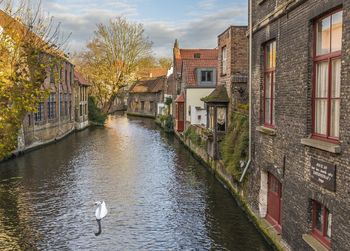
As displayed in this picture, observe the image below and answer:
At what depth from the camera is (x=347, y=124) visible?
6535mm

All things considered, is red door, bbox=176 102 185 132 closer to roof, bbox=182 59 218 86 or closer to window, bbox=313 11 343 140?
roof, bbox=182 59 218 86

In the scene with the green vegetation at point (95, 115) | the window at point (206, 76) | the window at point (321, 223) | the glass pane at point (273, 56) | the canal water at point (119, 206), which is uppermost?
the window at point (206, 76)

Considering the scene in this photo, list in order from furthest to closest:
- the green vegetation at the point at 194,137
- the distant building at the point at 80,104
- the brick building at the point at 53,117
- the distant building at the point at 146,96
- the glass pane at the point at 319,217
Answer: the distant building at the point at 146,96 → the distant building at the point at 80,104 → the brick building at the point at 53,117 → the green vegetation at the point at 194,137 → the glass pane at the point at 319,217

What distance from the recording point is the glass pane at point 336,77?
7.09 m

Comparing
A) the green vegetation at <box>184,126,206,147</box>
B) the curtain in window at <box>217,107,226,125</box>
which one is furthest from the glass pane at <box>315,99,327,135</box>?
the green vegetation at <box>184,126,206,147</box>

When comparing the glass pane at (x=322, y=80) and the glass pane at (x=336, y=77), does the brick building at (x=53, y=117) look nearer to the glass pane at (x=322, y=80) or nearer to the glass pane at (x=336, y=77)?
the glass pane at (x=322, y=80)

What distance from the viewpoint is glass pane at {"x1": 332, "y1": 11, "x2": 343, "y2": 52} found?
6.98 metres

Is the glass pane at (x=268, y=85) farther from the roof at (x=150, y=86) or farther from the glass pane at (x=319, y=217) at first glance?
the roof at (x=150, y=86)

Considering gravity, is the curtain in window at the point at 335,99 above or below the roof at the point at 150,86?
below

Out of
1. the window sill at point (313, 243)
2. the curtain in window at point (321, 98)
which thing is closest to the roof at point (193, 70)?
the curtain in window at point (321, 98)

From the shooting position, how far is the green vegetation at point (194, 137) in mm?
23411

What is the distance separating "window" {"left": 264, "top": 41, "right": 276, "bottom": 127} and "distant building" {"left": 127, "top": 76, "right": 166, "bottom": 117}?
48305mm

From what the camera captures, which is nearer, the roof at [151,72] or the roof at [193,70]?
the roof at [193,70]

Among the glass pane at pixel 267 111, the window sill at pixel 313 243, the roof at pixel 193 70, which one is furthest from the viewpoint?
the roof at pixel 193 70
